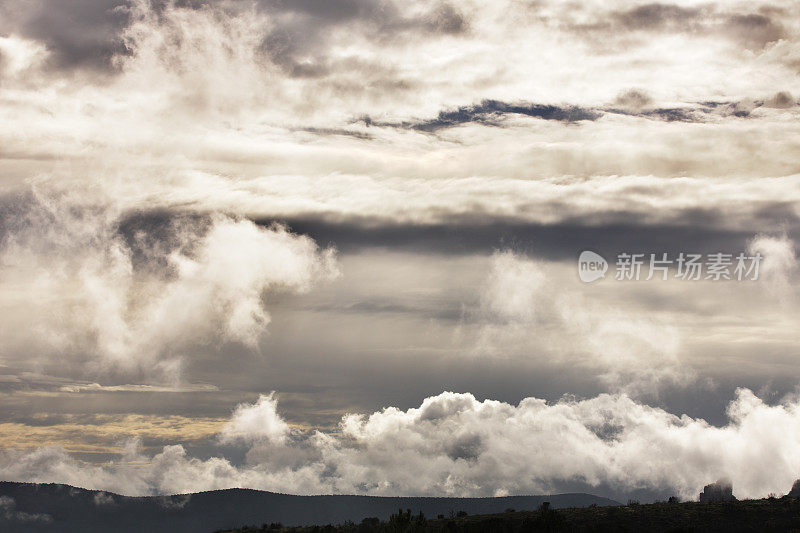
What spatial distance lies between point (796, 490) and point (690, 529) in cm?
7604

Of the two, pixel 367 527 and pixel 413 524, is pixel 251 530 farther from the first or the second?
pixel 413 524

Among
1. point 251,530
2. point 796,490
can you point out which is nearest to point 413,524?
point 251,530

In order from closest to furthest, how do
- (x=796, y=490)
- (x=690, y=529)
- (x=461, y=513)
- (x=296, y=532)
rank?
(x=690, y=529), (x=296, y=532), (x=461, y=513), (x=796, y=490)

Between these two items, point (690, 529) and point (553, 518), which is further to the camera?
point (553, 518)

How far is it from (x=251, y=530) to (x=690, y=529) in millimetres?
50627

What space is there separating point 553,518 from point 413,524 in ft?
51.6

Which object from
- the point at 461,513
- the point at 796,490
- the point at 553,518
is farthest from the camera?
the point at 796,490

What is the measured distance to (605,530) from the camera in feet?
266

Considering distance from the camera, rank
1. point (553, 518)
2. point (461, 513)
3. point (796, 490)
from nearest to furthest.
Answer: point (553, 518) < point (461, 513) < point (796, 490)

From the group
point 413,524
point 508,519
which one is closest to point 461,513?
point 508,519

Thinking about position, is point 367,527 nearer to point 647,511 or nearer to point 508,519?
point 508,519

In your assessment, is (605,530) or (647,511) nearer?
Result: (605,530)

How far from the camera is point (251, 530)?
9519 centimetres

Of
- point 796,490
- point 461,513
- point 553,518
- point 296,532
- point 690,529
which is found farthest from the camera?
point 796,490
